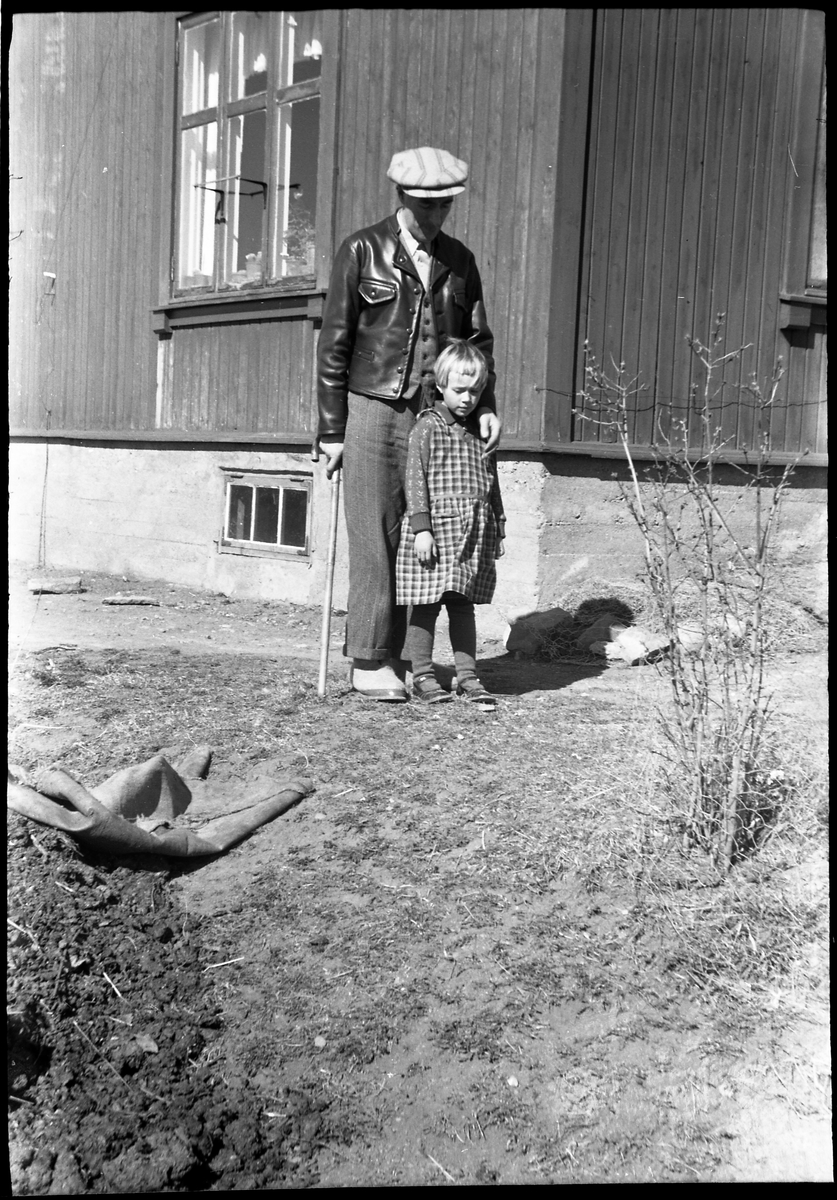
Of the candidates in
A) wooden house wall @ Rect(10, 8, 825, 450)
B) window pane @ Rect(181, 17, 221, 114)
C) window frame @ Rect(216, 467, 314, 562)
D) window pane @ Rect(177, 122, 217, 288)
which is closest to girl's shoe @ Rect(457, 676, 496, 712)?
wooden house wall @ Rect(10, 8, 825, 450)

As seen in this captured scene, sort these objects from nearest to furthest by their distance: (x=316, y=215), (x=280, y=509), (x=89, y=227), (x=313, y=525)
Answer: (x=316, y=215) < (x=313, y=525) < (x=280, y=509) < (x=89, y=227)

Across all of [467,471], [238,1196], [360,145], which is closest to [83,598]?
[360,145]

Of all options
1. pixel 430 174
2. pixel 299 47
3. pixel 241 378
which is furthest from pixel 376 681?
pixel 299 47

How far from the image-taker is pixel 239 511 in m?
8.43

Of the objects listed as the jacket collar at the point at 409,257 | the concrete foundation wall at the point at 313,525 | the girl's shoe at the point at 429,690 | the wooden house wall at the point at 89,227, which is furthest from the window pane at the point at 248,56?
the girl's shoe at the point at 429,690

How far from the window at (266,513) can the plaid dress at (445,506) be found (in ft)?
10.3

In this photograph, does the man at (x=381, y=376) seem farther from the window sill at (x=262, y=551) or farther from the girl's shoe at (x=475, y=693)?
the window sill at (x=262, y=551)

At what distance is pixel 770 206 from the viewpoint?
23.2ft

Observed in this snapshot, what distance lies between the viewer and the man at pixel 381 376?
479 cm

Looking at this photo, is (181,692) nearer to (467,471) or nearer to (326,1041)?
(467,471)

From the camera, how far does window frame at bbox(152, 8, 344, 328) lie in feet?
24.7

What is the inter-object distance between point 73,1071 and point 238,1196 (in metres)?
0.67

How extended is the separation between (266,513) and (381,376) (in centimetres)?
352

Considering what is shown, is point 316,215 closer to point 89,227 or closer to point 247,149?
point 247,149
